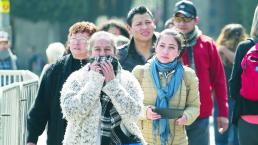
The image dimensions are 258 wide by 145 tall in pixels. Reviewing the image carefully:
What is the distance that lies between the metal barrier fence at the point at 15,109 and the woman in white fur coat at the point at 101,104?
1.59 metres

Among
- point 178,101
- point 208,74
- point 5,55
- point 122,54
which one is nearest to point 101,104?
point 178,101

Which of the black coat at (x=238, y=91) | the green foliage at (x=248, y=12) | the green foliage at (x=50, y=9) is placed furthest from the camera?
the green foliage at (x=248, y=12)

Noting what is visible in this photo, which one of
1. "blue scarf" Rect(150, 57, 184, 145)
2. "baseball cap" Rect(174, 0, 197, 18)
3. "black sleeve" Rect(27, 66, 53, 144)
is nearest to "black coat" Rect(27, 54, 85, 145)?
"black sleeve" Rect(27, 66, 53, 144)

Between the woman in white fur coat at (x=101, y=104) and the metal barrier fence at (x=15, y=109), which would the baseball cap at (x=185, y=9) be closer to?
the metal barrier fence at (x=15, y=109)

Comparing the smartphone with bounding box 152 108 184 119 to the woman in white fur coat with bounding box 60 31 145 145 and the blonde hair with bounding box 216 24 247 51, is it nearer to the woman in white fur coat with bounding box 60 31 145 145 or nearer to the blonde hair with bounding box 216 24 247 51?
the woman in white fur coat with bounding box 60 31 145 145

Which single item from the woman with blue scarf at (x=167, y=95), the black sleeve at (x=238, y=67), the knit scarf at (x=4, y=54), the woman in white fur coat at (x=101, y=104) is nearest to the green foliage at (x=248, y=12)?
the knit scarf at (x=4, y=54)

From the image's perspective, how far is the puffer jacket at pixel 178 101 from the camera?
7.44 metres

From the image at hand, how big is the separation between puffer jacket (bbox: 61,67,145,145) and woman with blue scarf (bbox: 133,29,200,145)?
919 mm

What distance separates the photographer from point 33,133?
7406 mm

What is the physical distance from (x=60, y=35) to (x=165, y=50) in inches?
1960

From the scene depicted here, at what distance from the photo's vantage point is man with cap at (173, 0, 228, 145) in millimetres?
8984

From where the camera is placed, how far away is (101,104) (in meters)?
6.44

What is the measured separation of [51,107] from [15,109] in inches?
66.6

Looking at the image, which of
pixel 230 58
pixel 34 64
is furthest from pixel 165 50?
pixel 34 64
